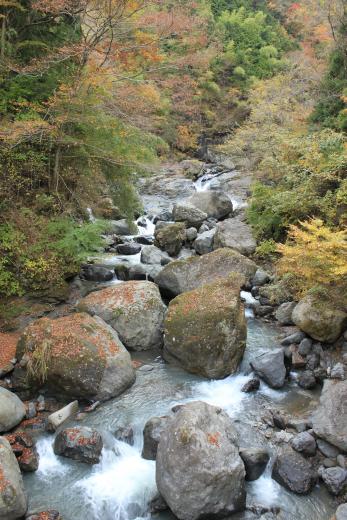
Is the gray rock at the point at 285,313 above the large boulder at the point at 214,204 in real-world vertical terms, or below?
above

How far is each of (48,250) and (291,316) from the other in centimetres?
656

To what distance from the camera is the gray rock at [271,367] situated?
862 cm

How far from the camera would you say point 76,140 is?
11.3 metres

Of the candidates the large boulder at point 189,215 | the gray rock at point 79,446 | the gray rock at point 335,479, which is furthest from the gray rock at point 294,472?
→ the large boulder at point 189,215

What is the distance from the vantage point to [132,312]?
33.2 feet

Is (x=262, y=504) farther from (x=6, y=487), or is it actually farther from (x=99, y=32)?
(x=99, y=32)

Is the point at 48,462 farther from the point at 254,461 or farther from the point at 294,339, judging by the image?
the point at 294,339

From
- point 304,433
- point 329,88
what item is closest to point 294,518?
point 304,433

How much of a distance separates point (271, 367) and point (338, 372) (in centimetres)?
130

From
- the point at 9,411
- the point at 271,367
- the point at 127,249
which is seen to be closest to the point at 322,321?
the point at 271,367

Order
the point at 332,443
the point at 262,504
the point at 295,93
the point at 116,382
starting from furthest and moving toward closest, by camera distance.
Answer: the point at 295,93 < the point at 116,382 < the point at 332,443 < the point at 262,504

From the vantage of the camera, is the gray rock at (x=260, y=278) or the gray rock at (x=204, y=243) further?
the gray rock at (x=204, y=243)

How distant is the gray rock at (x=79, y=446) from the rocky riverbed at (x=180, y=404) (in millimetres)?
18

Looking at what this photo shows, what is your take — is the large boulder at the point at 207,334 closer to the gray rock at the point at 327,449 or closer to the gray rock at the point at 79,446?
the gray rock at the point at 327,449
